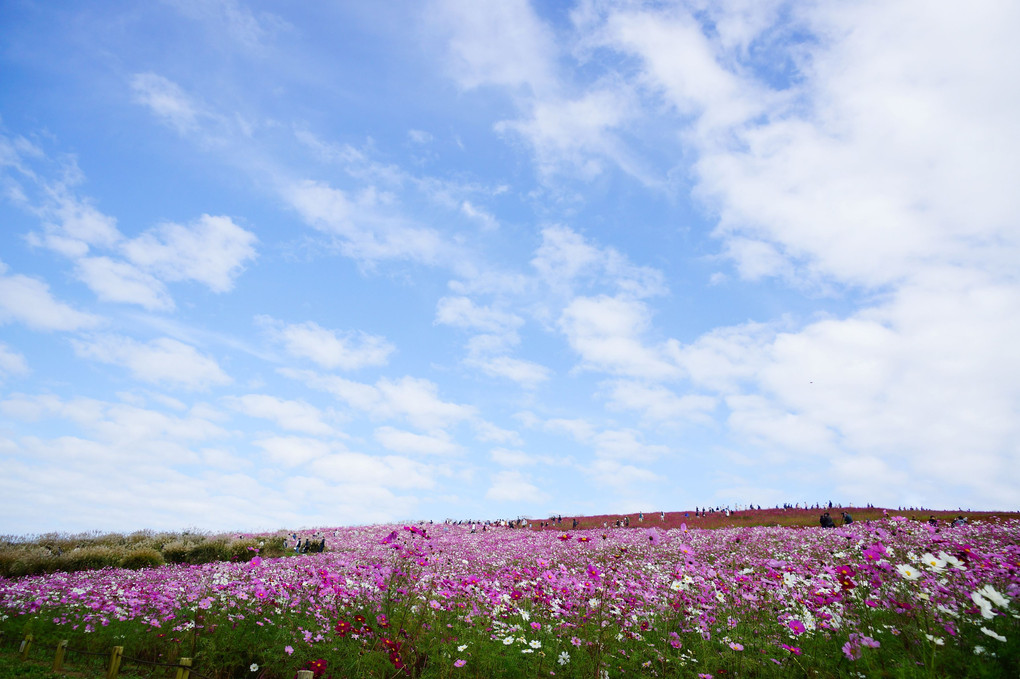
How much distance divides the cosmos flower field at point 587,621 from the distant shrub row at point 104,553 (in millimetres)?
7376

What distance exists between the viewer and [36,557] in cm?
1697

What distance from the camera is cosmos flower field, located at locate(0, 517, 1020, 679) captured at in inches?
200

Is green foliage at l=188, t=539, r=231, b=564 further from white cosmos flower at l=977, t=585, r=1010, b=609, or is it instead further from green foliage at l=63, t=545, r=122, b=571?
white cosmos flower at l=977, t=585, r=1010, b=609

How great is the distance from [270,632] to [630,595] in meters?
5.37

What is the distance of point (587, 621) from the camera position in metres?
6.98

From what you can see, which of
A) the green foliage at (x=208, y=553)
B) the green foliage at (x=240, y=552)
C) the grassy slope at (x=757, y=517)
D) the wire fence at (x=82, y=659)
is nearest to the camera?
the wire fence at (x=82, y=659)

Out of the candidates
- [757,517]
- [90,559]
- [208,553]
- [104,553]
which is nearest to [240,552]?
[208,553]

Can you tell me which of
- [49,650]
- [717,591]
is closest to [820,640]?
[717,591]

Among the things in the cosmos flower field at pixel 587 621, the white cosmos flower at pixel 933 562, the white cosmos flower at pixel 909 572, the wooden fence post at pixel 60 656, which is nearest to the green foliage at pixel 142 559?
the cosmos flower field at pixel 587 621

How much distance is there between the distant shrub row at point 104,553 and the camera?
16.8 metres

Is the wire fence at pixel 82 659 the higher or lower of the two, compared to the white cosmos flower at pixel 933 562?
lower

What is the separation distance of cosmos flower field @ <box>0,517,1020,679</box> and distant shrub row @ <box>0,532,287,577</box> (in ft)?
24.2

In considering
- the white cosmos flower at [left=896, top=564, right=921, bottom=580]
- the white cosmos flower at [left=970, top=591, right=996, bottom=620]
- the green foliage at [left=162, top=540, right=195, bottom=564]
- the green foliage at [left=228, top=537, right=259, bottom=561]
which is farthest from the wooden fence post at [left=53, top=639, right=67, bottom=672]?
the green foliage at [left=162, top=540, right=195, bottom=564]

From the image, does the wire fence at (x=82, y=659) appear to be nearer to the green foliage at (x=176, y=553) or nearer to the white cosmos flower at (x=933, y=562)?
the white cosmos flower at (x=933, y=562)
